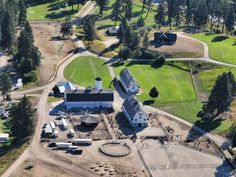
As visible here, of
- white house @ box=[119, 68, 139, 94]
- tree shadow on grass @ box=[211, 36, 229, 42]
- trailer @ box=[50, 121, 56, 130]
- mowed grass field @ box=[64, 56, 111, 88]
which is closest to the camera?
trailer @ box=[50, 121, 56, 130]

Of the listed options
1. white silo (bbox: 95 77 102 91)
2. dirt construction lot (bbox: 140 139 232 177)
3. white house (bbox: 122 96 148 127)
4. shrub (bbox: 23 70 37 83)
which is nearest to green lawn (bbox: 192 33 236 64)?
white silo (bbox: 95 77 102 91)

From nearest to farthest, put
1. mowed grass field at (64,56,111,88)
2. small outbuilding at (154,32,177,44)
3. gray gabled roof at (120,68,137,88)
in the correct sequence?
1. gray gabled roof at (120,68,137,88)
2. mowed grass field at (64,56,111,88)
3. small outbuilding at (154,32,177,44)

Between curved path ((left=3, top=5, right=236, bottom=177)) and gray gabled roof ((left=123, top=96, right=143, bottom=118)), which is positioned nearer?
curved path ((left=3, top=5, right=236, bottom=177))

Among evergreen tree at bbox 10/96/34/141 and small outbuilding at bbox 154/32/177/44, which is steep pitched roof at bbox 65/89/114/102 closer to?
evergreen tree at bbox 10/96/34/141

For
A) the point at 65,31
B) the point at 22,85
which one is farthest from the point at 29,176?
the point at 65,31

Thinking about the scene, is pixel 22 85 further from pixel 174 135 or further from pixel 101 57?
pixel 174 135

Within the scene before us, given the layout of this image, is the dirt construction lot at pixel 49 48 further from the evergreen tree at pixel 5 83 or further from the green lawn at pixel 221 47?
the green lawn at pixel 221 47
